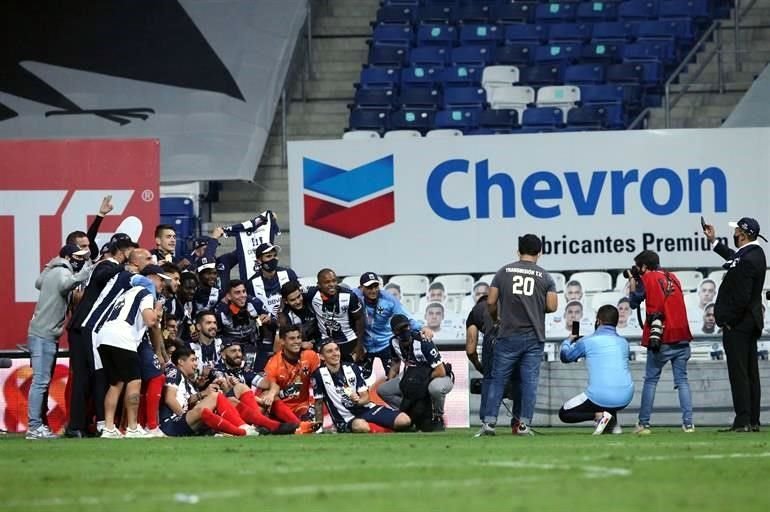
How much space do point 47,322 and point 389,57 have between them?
13.2 meters

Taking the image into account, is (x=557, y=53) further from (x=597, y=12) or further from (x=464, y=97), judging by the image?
(x=464, y=97)

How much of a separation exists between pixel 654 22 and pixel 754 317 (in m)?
13.6

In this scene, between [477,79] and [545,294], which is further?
[477,79]

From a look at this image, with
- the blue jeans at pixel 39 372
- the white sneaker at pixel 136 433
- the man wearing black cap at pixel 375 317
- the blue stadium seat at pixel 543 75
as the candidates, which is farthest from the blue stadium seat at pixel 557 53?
the white sneaker at pixel 136 433

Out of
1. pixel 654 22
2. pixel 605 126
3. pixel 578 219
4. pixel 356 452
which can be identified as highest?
pixel 654 22

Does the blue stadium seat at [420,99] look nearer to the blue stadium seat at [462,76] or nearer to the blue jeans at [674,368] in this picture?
the blue stadium seat at [462,76]

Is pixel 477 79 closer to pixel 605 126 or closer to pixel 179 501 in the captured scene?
pixel 605 126

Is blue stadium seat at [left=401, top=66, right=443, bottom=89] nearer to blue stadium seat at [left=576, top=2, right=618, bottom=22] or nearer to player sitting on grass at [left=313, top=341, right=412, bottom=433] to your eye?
blue stadium seat at [left=576, top=2, right=618, bottom=22]

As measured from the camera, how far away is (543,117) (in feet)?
79.9

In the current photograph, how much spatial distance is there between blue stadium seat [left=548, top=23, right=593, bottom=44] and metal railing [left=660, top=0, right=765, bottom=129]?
192 cm

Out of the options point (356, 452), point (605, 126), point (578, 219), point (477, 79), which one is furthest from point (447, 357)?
point (477, 79)

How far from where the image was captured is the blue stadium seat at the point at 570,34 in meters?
26.8

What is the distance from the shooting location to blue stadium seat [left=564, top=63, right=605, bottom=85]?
25.6 m

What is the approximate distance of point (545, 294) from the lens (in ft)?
43.2
